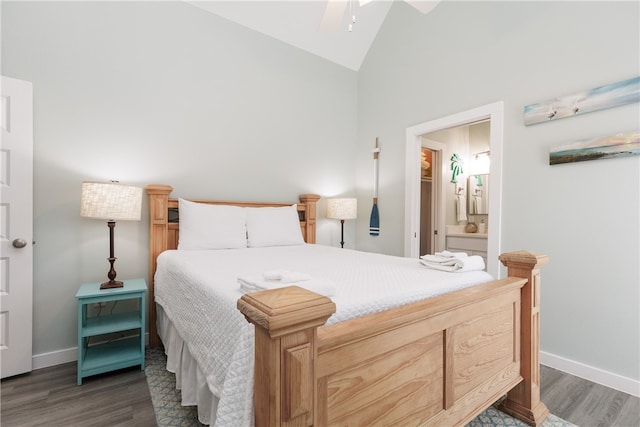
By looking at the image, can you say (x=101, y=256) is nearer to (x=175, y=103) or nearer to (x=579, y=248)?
(x=175, y=103)

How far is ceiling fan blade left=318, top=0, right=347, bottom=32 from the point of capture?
1976mm

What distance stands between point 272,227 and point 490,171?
1.92 m

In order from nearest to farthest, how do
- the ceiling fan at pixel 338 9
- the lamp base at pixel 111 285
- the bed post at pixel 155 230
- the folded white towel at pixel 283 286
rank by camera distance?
the folded white towel at pixel 283 286, the ceiling fan at pixel 338 9, the lamp base at pixel 111 285, the bed post at pixel 155 230

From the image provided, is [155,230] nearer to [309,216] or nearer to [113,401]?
[113,401]

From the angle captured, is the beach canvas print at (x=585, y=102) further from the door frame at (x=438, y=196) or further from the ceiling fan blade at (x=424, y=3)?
the door frame at (x=438, y=196)

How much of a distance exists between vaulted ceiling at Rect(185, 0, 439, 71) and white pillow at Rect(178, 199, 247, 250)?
1847 millimetres

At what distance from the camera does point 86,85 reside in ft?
7.57

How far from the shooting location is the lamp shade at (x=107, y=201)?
2.00m

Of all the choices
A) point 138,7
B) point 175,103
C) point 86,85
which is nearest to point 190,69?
point 175,103

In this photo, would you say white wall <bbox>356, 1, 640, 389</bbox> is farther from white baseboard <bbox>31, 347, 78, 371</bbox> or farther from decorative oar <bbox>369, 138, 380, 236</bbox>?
white baseboard <bbox>31, 347, 78, 371</bbox>

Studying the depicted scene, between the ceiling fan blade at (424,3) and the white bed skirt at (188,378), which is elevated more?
the ceiling fan blade at (424,3)

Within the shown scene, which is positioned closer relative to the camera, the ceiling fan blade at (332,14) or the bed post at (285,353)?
the bed post at (285,353)

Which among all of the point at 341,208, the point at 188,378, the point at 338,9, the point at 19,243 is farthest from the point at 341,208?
the point at 19,243

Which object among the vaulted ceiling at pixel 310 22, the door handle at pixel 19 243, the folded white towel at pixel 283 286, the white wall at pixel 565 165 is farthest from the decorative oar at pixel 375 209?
the door handle at pixel 19 243
